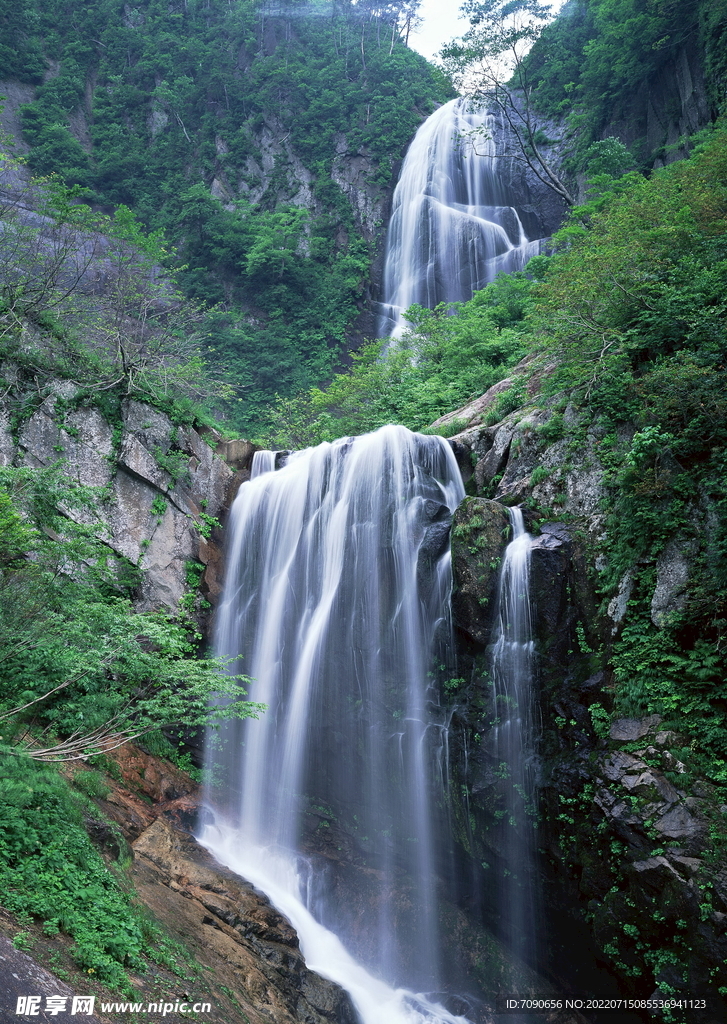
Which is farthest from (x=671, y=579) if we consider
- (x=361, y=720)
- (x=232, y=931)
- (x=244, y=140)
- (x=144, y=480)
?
(x=244, y=140)

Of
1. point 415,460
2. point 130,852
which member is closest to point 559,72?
point 415,460

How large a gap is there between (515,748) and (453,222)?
22910mm

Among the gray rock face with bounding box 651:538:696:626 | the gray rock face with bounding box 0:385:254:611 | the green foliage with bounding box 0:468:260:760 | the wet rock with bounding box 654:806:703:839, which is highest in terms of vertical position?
the gray rock face with bounding box 0:385:254:611

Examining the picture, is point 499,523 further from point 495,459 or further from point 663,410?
point 663,410

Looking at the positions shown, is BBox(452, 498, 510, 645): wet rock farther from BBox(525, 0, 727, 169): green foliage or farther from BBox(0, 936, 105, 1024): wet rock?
BBox(525, 0, 727, 169): green foliage

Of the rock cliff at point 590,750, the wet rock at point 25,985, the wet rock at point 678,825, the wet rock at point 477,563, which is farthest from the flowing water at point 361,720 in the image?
the wet rock at point 25,985

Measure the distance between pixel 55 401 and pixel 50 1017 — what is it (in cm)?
1137

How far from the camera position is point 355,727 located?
10.6 m

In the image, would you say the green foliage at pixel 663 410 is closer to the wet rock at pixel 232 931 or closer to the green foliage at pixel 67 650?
the wet rock at pixel 232 931

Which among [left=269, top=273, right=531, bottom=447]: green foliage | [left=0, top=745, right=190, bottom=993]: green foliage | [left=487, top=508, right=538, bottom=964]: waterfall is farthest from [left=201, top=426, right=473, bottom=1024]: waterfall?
[left=269, top=273, right=531, bottom=447]: green foliage

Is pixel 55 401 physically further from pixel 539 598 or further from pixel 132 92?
pixel 132 92

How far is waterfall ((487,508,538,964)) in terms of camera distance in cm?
895

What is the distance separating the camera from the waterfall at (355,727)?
30.3 feet

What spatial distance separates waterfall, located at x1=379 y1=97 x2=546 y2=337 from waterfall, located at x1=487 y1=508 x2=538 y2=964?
17068mm
